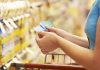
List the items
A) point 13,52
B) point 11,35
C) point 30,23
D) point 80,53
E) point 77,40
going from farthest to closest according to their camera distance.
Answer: point 30,23 < point 13,52 < point 11,35 < point 77,40 < point 80,53

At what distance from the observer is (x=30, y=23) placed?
2.96m

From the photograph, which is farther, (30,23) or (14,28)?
(30,23)

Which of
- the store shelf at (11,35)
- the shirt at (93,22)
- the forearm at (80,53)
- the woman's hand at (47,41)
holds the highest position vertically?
the store shelf at (11,35)

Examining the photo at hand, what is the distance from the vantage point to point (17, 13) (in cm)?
245

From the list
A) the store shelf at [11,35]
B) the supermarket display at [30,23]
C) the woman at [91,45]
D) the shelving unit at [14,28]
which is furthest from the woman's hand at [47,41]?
the store shelf at [11,35]

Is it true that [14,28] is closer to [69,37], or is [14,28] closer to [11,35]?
[11,35]

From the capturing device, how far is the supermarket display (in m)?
2.12

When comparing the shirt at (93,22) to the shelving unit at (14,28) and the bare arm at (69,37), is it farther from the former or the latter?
the shelving unit at (14,28)

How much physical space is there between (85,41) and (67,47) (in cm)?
28

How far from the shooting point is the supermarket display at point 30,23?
83.3 inches

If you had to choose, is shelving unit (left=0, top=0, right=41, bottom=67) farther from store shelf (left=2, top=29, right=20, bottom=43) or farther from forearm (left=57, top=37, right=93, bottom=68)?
forearm (left=57, top=37, right=93, bottom=68)

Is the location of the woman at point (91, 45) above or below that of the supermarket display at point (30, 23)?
below

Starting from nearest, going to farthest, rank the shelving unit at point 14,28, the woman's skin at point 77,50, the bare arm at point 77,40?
the woman's skin at point 77,50, the bare arm at point 77,40, the shelving unit at point 14,28

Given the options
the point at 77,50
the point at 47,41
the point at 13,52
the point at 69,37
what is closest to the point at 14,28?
the point at 13,52
